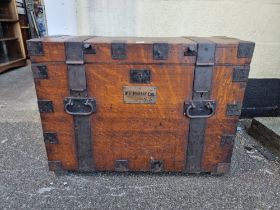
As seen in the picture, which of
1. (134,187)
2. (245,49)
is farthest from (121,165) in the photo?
(245,49)

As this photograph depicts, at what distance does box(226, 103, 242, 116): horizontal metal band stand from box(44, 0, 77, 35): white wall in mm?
1572

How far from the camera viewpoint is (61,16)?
216 centimetres

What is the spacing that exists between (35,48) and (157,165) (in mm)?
1025

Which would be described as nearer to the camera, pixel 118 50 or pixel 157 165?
pixel 118 50

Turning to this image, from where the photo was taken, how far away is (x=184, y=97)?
1.38m

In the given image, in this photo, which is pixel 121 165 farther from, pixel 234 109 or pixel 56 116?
pixel 234 109

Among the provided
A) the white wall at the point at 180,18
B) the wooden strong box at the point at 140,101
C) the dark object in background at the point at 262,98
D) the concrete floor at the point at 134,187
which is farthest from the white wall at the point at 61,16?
the dark object in background at the point at 262,98

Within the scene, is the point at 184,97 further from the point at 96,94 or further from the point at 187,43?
the point at 96,94

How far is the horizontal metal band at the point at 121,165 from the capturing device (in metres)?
1.53

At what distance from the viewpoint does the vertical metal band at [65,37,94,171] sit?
128cm

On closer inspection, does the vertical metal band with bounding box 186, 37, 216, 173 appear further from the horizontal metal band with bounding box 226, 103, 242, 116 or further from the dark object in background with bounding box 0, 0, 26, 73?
the dark object in background with bounding box 0, 0, 26, 73

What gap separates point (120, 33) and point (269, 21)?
4.67ft

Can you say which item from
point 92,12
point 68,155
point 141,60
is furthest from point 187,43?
point 92,12

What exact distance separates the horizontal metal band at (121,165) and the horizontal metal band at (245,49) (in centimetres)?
95
